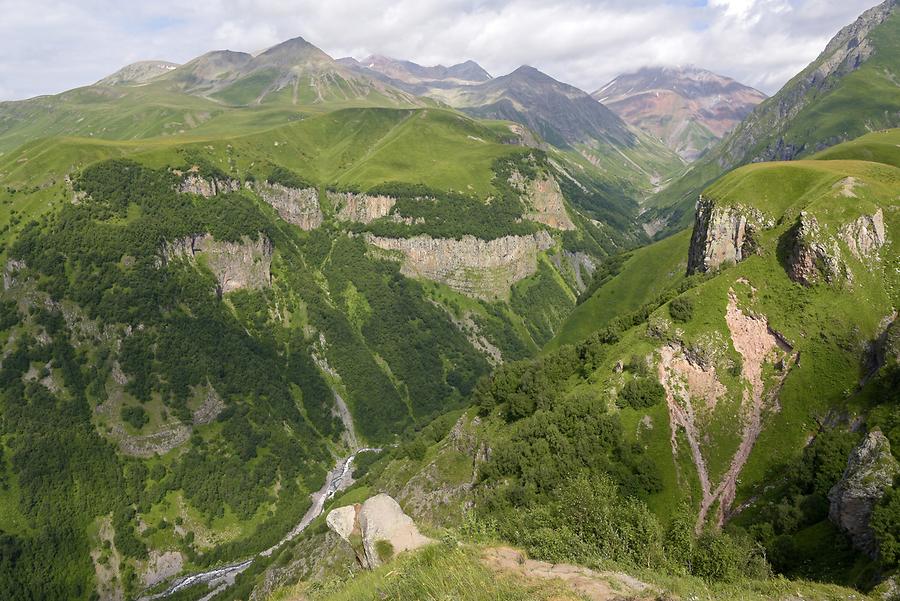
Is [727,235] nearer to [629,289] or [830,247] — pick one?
[830,247]

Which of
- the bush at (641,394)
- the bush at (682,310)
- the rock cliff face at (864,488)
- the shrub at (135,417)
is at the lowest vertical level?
the rock cliff face at (864,488)

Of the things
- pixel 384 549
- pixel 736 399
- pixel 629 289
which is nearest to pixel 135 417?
pixel 629 289

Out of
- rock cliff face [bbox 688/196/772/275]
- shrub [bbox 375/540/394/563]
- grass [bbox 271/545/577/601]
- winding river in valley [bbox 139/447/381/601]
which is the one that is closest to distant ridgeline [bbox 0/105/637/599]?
winding river in valley [bbox 139/447/381/601]

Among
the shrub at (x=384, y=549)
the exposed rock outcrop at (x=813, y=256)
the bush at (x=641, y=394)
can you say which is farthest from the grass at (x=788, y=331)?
the shrub at (x=384, y=549)

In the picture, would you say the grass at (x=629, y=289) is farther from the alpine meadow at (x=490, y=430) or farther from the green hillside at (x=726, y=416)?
the green hillside at (x=726, y=416)

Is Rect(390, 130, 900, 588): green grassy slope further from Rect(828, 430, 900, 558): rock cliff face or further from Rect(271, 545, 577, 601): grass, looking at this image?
Rect(271, 545, 577, 601): grass

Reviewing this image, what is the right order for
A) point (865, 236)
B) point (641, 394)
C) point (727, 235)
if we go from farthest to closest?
1. point (727, 235)
2. point (865, 236)
3. point (641, 394)

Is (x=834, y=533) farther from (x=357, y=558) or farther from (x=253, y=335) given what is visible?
(x=253, y=335)

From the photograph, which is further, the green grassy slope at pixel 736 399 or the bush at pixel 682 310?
the bush at pixel 682 310

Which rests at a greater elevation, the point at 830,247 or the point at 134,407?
the point at 134,407
